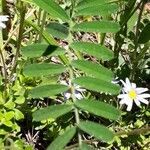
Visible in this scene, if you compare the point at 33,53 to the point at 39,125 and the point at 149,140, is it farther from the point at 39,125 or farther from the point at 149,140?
the point at 149,140

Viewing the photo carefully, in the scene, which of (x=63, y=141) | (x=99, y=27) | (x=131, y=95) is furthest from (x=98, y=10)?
(x=131, y=95)

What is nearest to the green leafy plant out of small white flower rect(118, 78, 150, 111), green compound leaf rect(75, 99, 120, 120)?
green compound leaf rect(75, 99, 120, 120)

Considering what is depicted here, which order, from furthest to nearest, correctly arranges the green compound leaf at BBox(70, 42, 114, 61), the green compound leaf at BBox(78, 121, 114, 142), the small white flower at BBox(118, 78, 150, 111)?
the small white flower at BBox(118, 78, 150, 111) → the green compound leaf at BBox(70, 42, 114, 61) → the green compound leaf at BBox(78, 121, 114, 142)

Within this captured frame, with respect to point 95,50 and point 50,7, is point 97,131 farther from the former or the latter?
point 50,7

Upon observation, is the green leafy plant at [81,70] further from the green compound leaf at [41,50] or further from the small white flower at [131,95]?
the small white flower at [131,95]

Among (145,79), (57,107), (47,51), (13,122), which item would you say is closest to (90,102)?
(57,107)

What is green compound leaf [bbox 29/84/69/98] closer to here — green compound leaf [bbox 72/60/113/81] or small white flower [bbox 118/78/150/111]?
green compound leaf [bbox 72/60/113/81]

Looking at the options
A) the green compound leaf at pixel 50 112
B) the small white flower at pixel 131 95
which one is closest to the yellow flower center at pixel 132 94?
the small white flower at pixel 131 95
